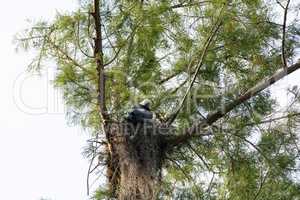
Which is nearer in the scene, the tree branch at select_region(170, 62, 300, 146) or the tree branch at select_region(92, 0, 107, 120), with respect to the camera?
the tree branch at select_region(170, 62, 300, 146)

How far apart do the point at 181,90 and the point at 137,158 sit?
52cm

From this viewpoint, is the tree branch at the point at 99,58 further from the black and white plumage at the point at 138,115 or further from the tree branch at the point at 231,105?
the tree branch at the point at 231,105

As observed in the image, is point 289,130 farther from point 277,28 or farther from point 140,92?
point 140,92

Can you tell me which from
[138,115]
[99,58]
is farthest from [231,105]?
[99,58]

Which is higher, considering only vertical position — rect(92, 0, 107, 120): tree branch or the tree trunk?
rect(92, 0, 107, 120): tree branch

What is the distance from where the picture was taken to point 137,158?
8.25 ft

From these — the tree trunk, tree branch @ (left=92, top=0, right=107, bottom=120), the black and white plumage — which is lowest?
the tree trunk

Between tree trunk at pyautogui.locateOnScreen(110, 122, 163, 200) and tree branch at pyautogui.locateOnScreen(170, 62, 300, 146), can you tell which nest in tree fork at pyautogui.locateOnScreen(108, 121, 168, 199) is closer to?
tree trunk at pyautogui.locateOnScreen(110, 122, 163, 200)

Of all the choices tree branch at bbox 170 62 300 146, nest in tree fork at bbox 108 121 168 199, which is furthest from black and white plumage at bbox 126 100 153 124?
tree branch at bbox 170 62 300 146

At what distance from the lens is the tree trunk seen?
2.45 metres

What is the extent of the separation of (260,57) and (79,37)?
846mm

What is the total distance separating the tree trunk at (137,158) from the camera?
8.02ft

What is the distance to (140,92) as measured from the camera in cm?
289

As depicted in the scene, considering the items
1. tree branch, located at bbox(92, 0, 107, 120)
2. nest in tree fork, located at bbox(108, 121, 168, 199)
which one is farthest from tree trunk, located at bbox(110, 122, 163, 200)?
tree branch, located at bbox(92, 0, 107, 120)
